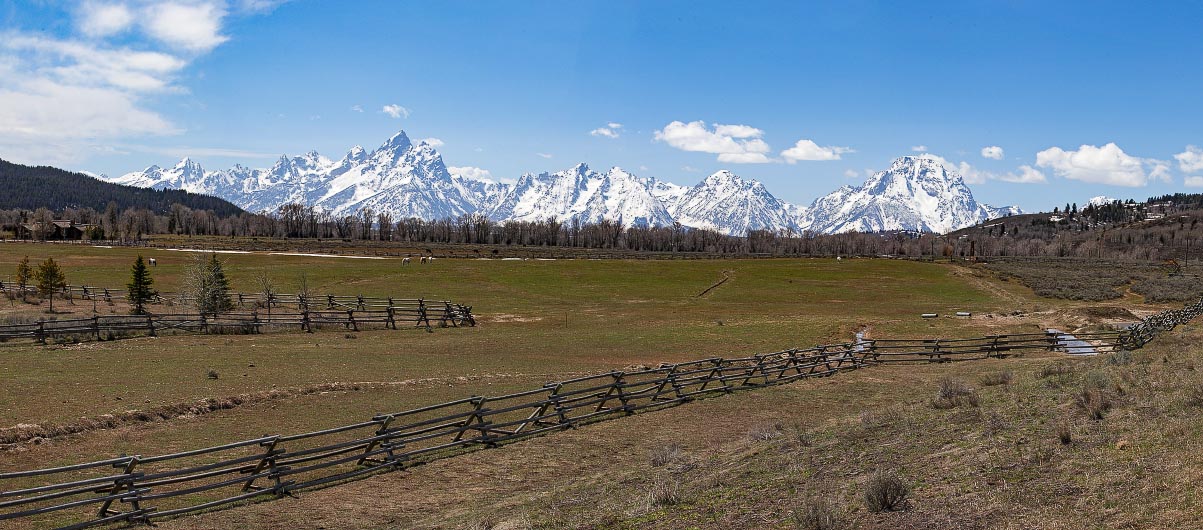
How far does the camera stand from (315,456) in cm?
1827

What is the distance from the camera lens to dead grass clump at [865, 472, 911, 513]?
10.5 meters

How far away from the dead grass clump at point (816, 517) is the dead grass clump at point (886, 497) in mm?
582

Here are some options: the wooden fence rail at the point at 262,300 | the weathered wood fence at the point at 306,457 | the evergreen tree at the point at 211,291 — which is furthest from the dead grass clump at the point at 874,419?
the evergreen tree at the point at 211,291

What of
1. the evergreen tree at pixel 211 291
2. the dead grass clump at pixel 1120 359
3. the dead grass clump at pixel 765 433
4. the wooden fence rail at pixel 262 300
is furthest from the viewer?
the wooden fence rail at pixel 262 300

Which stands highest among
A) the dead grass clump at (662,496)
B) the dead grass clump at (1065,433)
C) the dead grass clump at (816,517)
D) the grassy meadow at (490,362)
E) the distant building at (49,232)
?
the distant building at (49,232)

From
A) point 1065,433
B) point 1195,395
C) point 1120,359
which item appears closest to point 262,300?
point 1120,359

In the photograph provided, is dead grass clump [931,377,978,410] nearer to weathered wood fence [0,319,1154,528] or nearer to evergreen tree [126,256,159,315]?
weathered wood fence [0,319,1154,528]

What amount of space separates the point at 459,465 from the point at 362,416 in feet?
21.2

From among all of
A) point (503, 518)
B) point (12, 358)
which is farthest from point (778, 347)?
point (12, 358)

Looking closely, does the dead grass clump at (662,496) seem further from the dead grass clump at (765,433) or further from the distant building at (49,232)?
the distant building at (49,232)

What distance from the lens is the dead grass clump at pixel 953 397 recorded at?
18.7 m

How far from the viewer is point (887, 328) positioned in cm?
5488

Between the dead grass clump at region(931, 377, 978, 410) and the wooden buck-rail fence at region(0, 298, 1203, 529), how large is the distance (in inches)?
389

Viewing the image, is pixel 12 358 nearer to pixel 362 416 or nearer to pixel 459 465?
pixel 362 416
